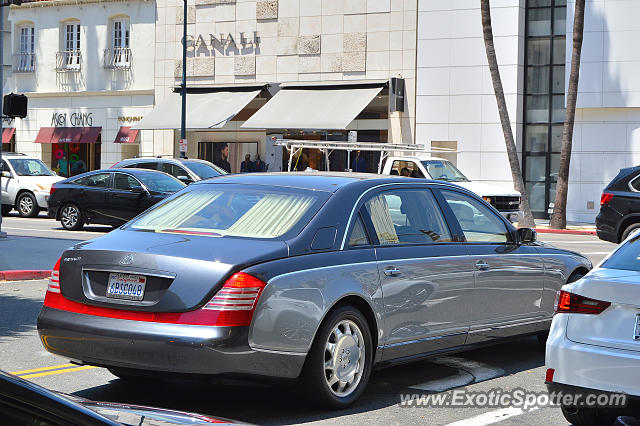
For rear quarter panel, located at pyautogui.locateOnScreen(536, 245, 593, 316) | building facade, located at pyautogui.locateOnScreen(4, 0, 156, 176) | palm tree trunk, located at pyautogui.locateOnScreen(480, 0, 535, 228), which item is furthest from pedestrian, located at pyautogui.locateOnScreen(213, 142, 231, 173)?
rear quarter panel, located at pyautogui.locateOnScreen(536, 245, 593, 316)

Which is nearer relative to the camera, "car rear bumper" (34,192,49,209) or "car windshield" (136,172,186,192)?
"car windshield" (136,172,186,192)

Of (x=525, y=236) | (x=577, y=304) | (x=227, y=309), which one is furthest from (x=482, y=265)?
(x=227, y=309)

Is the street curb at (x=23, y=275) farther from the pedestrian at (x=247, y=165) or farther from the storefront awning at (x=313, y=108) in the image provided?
the pedestrian at (x=247, y=165)

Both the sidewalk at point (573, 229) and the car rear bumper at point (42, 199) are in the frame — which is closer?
the car rear bumper at point (42, 199)

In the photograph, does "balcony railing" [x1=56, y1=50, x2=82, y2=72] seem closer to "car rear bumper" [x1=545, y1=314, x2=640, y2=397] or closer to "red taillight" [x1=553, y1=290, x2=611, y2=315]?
"red taillight" [x1=553, y1=290, x2=611, y2=315]

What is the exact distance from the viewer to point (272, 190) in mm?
7297

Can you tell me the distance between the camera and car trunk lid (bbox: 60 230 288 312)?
20.2 ft

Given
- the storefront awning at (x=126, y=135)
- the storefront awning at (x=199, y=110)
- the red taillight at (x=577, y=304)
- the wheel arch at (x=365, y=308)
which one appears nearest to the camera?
the red taillight at (x=577, y=304)

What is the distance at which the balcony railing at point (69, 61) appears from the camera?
4372 cm

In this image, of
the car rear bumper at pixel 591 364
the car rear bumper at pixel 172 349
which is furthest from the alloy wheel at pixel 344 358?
the car rear bumper at pixel 591 364

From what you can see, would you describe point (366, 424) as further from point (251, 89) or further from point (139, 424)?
point (251, 89)

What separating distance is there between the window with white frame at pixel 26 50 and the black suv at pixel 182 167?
21525 mm

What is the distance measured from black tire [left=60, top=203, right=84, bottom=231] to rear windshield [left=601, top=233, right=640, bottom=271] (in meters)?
18.8

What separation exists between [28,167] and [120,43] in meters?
15.8
